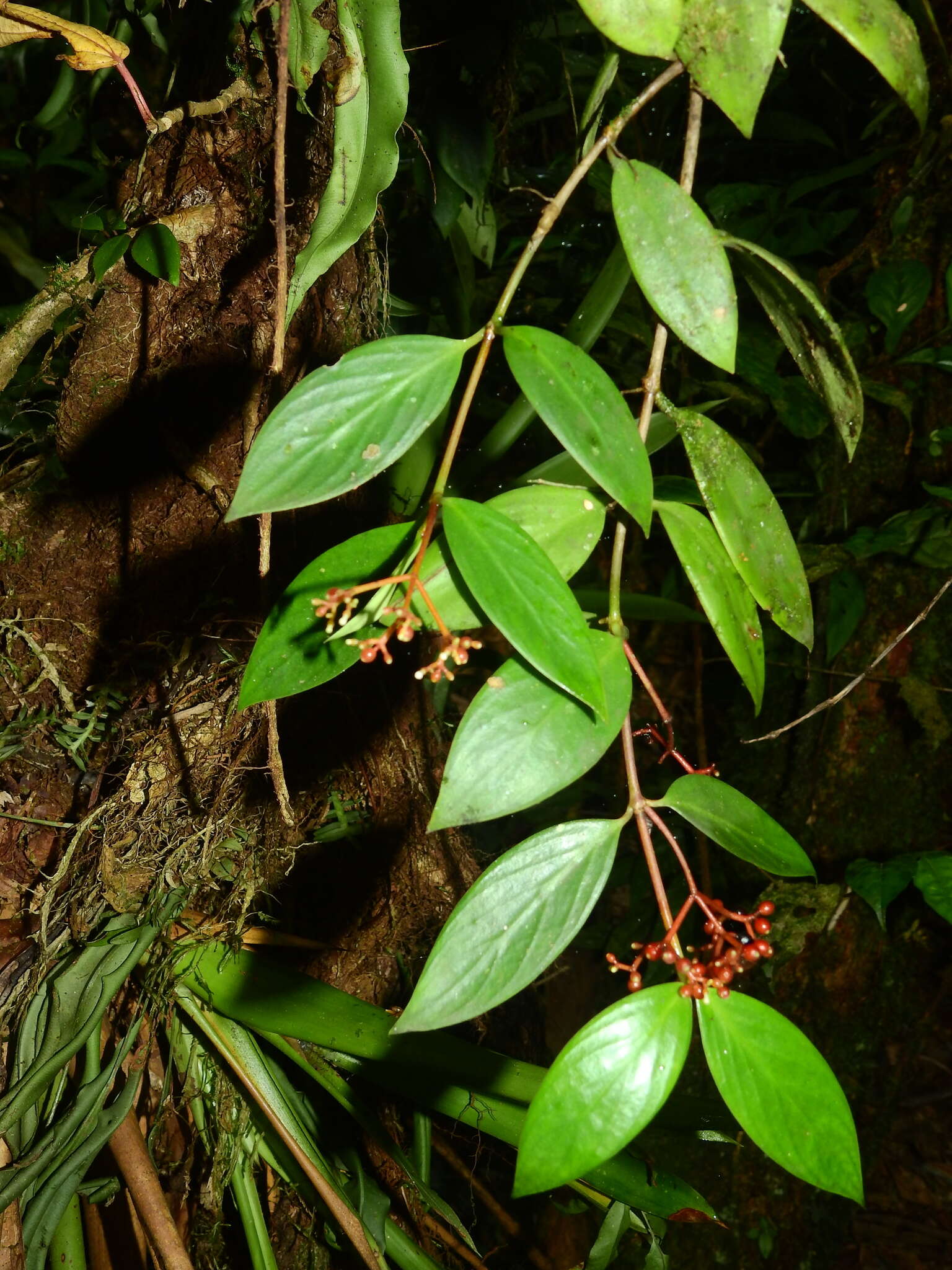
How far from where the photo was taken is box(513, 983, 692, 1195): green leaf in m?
0.30

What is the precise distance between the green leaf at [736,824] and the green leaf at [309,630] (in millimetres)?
155

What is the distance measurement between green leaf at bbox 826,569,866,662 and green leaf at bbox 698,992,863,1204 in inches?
36.2

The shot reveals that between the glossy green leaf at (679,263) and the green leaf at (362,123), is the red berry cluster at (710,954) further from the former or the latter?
the green leaf at (362,123)

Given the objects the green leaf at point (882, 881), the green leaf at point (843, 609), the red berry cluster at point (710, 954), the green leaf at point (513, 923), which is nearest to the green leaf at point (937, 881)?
the green leaf at point (882, 881)

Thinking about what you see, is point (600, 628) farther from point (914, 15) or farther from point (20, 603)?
point (20, 603)

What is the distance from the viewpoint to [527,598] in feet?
0.99

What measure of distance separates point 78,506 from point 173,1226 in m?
0.60

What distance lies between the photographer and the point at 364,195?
0.45m

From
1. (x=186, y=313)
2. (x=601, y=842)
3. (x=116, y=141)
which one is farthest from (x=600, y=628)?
(x=116, y=141)

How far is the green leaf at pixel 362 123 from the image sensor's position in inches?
17.3

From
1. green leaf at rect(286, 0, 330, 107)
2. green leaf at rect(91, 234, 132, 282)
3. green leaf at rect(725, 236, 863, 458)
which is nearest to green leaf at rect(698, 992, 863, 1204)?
green leaf at rect(725, 236, 863, 458)

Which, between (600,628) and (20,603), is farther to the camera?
(20,603)

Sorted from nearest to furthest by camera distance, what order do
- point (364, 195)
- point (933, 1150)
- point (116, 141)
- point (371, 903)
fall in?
point (364, 195) < point (371, 903) < point (116, 141) < point (933, 1150)

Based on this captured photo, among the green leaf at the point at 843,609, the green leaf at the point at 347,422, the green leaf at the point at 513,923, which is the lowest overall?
the green leaf at the point at 843,609
